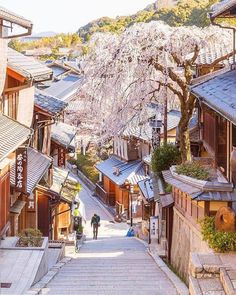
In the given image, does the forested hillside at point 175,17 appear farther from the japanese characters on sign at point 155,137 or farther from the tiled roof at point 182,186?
the tiled roof at point 182,186

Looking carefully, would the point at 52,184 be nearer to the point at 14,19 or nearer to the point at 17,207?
the point at 17,207

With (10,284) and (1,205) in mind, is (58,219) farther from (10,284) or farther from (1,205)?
(10,284)

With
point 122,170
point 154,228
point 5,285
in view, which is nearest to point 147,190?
point 154,228

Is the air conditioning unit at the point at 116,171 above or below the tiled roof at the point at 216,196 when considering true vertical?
below

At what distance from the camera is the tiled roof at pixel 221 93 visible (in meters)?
9.16

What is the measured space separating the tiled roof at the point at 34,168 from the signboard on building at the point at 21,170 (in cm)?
21

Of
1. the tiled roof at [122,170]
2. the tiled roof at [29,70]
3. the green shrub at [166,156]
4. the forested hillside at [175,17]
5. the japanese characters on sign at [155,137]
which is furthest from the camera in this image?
the forested hillside at [175,17]

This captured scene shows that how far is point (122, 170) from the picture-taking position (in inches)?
1491

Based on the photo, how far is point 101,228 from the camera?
106ft

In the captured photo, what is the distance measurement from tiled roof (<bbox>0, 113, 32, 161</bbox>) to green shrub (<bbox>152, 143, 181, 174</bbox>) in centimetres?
638

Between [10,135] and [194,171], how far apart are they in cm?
493

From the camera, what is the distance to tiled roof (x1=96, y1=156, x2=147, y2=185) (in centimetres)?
3506

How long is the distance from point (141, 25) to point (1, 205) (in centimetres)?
748

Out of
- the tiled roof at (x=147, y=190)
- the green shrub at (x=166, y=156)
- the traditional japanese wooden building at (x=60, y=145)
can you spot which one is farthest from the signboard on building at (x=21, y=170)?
the traditional japanese wooden building at (x=60, y=145)
